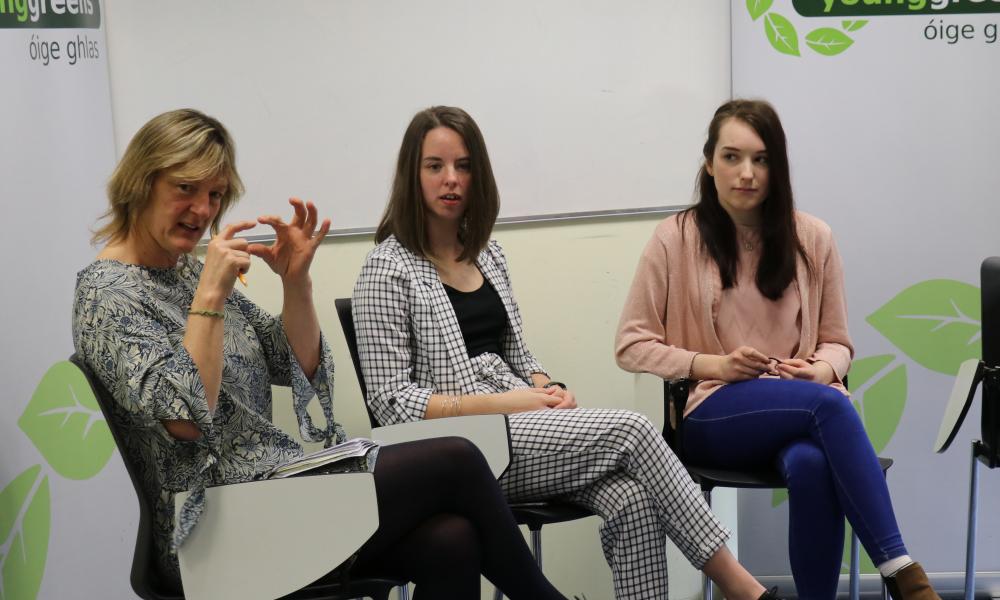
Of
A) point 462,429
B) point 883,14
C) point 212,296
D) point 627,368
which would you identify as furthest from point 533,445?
point 883,14

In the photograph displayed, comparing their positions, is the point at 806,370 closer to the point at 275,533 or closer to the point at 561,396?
the point at 561,396

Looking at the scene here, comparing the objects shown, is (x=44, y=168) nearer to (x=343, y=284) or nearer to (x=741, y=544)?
(x=343, y=284)

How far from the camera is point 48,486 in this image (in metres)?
2.52

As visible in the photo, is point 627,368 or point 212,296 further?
point 627,368

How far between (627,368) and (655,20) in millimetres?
1098

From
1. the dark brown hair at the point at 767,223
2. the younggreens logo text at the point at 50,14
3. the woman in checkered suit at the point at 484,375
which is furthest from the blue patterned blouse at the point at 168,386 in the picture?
the dark brown hair at the point at 767,223

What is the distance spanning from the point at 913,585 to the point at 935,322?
113 cm

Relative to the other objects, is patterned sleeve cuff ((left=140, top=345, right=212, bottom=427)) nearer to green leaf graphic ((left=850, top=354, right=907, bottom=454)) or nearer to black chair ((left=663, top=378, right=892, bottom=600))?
black chair ((left=663, top=378, right=892, bottom=600))

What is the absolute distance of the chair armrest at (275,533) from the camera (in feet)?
5.90

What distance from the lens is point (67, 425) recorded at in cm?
262

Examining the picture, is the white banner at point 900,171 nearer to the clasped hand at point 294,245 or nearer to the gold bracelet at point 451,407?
the gold bracelet at point 451,407

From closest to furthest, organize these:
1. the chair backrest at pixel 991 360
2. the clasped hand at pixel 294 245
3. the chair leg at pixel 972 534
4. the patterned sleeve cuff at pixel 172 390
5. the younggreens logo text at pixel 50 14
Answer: the patterned sleeve cuff at pixel 172 390, the clasped hand at pixel 294 245, the younggreens logo text at pixel 50 14, the chair backrest at pixel 991 360, the chair leg at pixel 972 534

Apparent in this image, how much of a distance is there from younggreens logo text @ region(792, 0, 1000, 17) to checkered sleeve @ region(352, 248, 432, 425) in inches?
58.9

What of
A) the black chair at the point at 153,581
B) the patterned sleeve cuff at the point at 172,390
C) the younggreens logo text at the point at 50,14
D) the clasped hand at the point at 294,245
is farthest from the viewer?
the younggreens logo text at the point at 50,14
